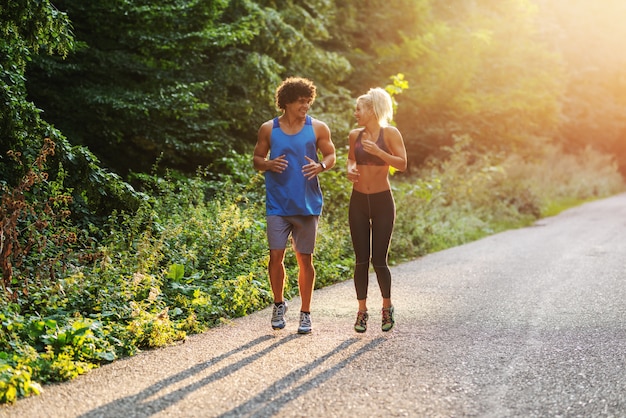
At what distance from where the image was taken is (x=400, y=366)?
5.48m

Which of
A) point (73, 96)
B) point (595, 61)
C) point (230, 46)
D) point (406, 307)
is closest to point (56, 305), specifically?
point (406, 307)

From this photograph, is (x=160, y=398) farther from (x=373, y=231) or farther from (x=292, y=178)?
(x=373, y=231)

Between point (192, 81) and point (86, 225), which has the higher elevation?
point (192, 81)

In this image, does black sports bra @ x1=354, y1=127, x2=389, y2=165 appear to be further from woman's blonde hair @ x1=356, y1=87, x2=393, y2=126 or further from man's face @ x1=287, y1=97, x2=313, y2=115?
man's face @ x1=287, y1=97, x2=313, y2=115

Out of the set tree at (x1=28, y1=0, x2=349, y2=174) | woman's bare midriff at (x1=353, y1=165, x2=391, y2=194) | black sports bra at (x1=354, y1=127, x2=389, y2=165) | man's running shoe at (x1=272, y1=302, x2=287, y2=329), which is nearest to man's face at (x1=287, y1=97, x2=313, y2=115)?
black sports bra at (x1=354, y1=127, x2=389, y2=165)

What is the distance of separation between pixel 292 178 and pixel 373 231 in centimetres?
86

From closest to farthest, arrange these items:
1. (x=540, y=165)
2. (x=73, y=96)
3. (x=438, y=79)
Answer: (x=73, y=96)
(x=438, y=79)
(x=540, y=165)

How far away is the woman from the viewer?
6500 millimetres

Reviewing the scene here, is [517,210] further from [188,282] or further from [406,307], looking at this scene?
[188,282]

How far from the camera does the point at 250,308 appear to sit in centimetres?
755

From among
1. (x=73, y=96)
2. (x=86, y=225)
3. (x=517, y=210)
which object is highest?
(x=73, y=96)

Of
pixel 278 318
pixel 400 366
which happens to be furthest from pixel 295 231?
pixel 400 366

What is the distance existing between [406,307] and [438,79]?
17.1 metres

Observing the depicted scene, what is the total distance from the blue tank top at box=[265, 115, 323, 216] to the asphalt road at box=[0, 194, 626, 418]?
110 centimetres
